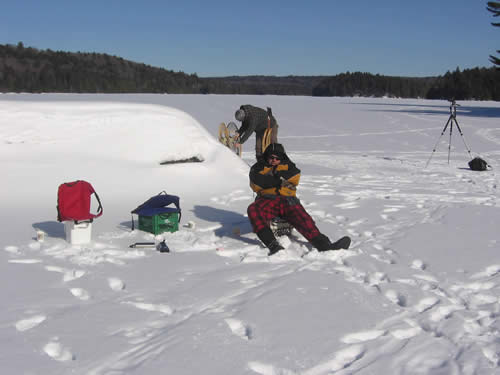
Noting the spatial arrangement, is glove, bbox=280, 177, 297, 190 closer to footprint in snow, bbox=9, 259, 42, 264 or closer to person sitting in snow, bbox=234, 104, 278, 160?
footprint in snow, bbox=9, 259, 42, 264

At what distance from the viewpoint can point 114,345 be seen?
9.61 ft

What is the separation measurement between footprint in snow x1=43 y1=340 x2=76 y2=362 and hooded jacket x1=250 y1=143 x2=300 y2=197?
2718mm

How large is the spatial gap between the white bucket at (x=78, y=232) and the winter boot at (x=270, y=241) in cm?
172

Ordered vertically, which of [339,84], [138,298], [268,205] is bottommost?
[138,298]

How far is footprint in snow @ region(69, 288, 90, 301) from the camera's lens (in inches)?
145

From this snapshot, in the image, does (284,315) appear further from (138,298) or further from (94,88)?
(94,88)

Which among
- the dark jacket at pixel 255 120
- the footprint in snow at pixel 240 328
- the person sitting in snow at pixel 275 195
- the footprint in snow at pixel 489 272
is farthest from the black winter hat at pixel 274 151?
the dark jacket at pixel 255 120

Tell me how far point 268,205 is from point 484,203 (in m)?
4.01

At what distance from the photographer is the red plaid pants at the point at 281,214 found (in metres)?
4.91

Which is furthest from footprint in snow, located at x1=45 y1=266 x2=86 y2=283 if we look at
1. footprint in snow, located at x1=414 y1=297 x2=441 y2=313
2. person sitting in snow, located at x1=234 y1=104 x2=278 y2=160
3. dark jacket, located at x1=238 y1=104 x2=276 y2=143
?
dark jacket, located at x1=238 y1=104 x2=276 y2=143

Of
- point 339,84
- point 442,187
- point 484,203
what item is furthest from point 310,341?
point 339,84

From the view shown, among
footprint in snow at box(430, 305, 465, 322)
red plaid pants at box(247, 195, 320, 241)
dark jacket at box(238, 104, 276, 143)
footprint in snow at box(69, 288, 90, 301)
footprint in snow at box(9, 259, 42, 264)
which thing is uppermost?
dark jacket at box(238, 104, 276, 143)

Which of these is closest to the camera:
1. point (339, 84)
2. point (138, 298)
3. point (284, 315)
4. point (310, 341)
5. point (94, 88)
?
point (310, 341)

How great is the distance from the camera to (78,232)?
5.02 metres
